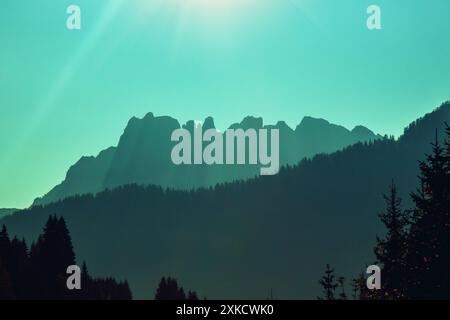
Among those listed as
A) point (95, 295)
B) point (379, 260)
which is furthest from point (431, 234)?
point (95, 295)

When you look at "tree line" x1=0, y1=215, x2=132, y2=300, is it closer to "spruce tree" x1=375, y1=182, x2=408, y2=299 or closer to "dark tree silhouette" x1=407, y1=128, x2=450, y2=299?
"spruce tree" x1=375, y1=182, x2=408, y2=299

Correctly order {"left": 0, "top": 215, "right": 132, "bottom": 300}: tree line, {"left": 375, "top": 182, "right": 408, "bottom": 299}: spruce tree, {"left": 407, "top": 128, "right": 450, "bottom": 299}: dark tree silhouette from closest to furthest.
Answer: {"left": 407, "top": 128, "right": 450, "bottom": 299}: dark tree silhouette < {"left": 375, "top": 182, "right": 408, "bottom": 299}: spruce tree < {"left": 0, "top": 215, "right": 132, "bottom": 300}: tree line

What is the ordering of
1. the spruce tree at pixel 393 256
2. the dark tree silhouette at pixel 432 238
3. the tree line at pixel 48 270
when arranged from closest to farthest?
the dark tree silhouette at pixel 432 238 → the spruce tree at pixel 393 256 → the tree line at pixel 48 270

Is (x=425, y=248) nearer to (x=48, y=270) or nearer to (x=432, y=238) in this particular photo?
(x=432, y=238)

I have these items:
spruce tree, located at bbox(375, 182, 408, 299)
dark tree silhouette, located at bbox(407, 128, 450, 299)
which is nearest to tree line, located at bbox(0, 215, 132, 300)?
spruce tree, located at bbox(375, 182, 408, 299)

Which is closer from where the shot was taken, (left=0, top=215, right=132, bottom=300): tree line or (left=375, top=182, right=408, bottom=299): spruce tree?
(left=375, top=182, right=408, bottom=299): spruce tree

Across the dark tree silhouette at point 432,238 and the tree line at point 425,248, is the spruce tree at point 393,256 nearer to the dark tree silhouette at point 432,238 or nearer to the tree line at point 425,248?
the tree line at point 425,248

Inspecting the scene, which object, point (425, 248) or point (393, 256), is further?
point (393, 256)

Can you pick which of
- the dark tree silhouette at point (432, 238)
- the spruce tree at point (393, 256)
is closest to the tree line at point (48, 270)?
the spruce tree at point (393, 256)

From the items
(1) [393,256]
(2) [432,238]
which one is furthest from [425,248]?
(1) [393,256]

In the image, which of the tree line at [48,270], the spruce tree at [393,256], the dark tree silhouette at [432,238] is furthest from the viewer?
the tree line at [48,270]
